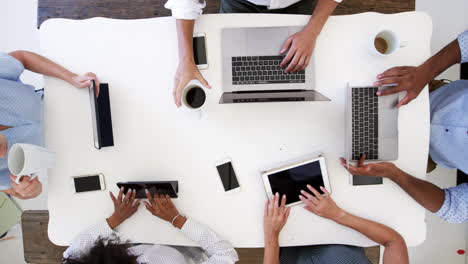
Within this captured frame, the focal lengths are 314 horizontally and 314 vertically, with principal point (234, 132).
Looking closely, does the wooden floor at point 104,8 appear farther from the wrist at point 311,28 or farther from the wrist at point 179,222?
the wrist at point 179,222

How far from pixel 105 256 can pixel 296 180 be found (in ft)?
2.40

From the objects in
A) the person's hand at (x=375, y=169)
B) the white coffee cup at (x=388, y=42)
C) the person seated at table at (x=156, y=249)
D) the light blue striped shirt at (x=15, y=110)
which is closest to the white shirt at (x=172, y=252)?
the person seated at table at (x=156, y=249)

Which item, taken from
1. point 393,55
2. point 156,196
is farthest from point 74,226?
point 393,55

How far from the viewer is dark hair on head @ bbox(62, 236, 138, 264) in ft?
3.45

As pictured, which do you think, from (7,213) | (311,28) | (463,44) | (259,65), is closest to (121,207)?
(259,65)

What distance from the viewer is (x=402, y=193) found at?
122 cm

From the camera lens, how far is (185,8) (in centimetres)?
111

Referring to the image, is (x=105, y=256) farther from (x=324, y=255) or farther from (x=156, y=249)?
(x=324, y=255)

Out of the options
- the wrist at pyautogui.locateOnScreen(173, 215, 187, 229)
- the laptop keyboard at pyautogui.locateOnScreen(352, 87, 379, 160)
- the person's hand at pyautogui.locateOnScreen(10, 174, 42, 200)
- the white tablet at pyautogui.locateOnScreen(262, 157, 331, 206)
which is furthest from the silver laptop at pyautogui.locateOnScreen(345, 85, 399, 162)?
the person's hand at pyautogui.locateOnScreen(10, 174, 42, 200)

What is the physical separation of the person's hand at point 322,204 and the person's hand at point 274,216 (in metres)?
0.08

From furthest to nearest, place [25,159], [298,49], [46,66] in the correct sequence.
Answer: [46,66] < [298,49] < [25,159]

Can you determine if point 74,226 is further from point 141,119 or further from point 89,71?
point 89,71

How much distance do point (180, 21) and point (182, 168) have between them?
561 mm

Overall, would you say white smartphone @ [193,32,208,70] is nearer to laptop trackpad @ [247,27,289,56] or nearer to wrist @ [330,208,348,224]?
laptop trackpad @ [247,27,289,56]
